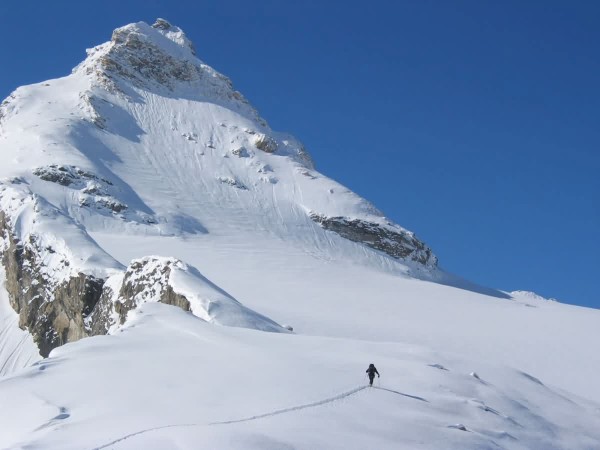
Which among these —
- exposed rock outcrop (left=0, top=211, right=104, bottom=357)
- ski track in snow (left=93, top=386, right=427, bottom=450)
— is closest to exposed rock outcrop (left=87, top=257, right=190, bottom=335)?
exposed rock outcrop (left=0, top=211, right=104, bottom=357)

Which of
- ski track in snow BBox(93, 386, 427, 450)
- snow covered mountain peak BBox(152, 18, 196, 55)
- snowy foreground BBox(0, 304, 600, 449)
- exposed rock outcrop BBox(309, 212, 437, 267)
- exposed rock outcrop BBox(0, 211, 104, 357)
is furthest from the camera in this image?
snow covered mountain peak BBox(152, 18, 196, 55)

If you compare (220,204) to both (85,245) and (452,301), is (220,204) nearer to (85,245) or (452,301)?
(452,301)

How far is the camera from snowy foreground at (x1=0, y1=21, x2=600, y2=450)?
1226 cm

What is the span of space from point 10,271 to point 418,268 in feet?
129

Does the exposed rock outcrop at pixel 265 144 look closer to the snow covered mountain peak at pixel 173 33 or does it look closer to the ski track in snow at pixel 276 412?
the snow covered mountain peak at pixel 173 33

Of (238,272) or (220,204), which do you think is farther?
(220,204)

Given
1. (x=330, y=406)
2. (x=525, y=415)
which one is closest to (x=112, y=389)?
(x=330, y=406)

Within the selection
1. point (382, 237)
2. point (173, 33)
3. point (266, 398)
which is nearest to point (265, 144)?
point (382, 237)

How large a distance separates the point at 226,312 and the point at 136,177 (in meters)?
44.3

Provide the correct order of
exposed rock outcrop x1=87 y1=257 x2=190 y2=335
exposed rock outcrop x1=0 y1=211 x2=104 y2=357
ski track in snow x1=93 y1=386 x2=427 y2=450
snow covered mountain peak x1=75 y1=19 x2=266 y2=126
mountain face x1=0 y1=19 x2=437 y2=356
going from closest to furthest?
ski track in snow x1=93 y1=386 x2=427 y2=450, exposed rock outcrop x1=87 y1=257 x2=190 y2=335, exposed rock outcrop x1=0 y1=211 x2=104 y2=357, mountain face x1=0 y1=19 x2=437 y2=356, snow covered mountain peak x1=75 y1=19 x2=266 y2=126

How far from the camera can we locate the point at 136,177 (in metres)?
63.2

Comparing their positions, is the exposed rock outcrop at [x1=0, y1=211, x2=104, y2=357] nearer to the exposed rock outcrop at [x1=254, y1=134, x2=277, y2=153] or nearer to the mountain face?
the mountain face

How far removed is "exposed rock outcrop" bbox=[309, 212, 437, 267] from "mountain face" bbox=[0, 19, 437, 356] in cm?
12

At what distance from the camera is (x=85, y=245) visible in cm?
2931
